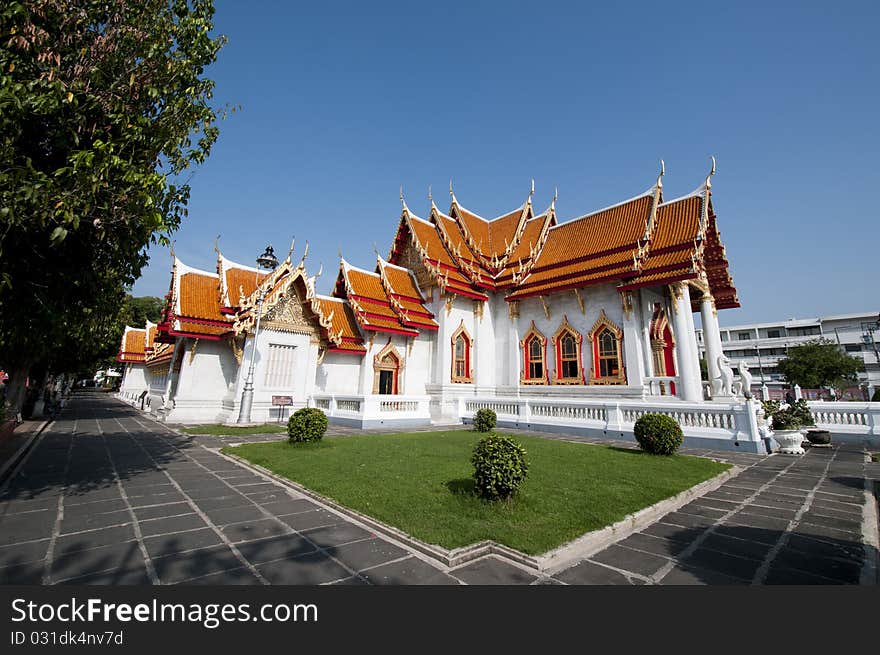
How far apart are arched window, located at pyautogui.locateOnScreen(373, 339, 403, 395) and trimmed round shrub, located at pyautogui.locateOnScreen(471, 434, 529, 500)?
42.0 feet

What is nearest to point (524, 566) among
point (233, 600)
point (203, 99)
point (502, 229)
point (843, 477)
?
point (233, 600)

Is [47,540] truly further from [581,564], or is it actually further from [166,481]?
[581,564]

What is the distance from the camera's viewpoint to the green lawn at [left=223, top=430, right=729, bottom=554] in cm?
382

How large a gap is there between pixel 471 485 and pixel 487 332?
1484 cm

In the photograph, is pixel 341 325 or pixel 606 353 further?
pixel 341 325

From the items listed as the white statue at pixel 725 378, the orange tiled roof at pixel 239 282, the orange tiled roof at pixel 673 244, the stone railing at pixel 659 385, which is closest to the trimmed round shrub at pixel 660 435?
the white statue at pixel 725 378

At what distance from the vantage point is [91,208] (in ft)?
12.7

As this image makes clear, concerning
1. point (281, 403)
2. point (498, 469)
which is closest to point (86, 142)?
point (498, 469)

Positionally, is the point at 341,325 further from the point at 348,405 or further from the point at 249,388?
the point at 249,388

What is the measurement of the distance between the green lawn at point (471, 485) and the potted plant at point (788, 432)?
11.7ft

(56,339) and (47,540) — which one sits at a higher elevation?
(56,339)

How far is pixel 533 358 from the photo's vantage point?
1869cm

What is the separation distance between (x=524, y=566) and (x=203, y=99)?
21.5 ft

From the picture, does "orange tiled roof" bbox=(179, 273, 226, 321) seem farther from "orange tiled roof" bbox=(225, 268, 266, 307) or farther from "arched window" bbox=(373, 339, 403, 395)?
"arched window" bbox=(373, 339, 403, 395)
